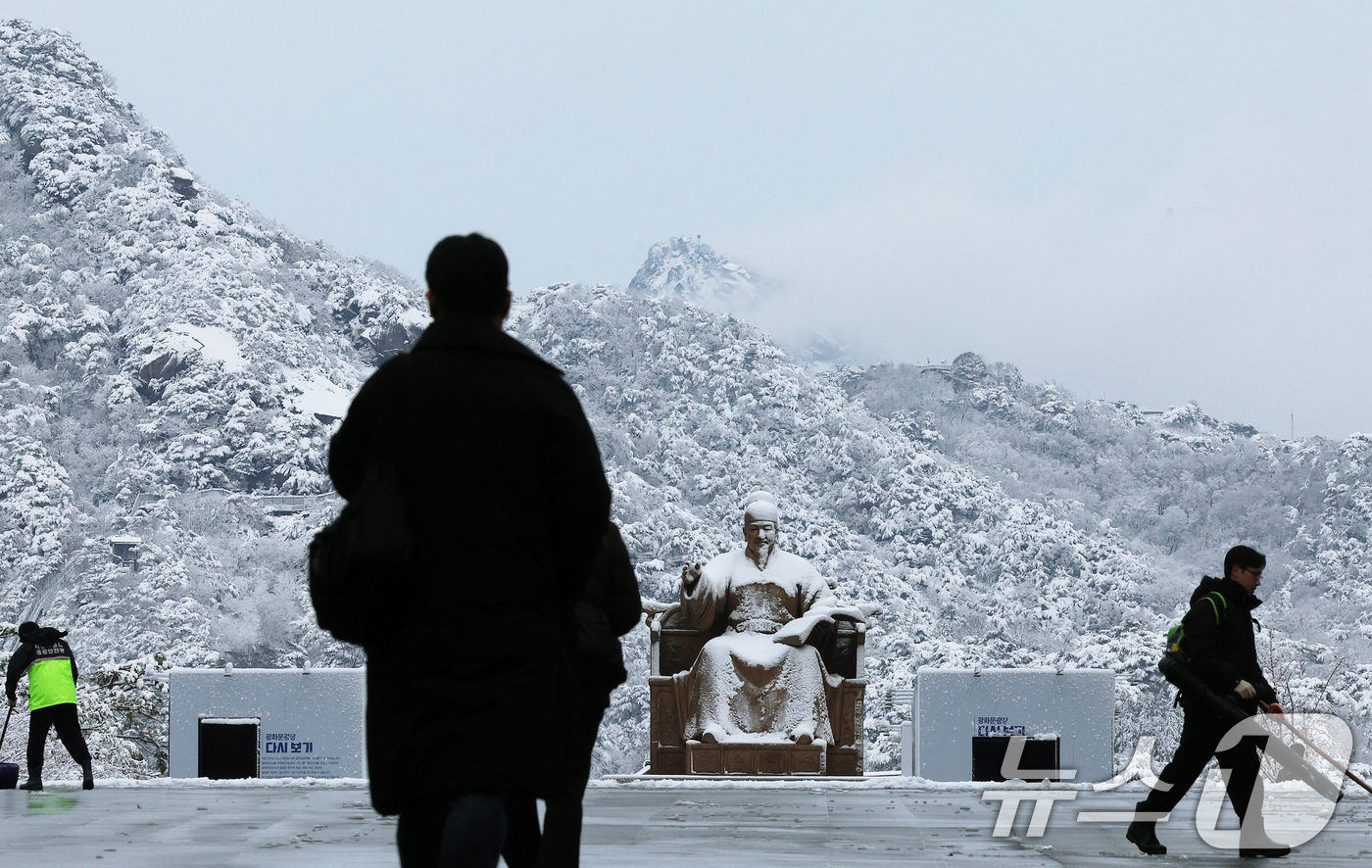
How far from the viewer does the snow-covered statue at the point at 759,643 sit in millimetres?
10609

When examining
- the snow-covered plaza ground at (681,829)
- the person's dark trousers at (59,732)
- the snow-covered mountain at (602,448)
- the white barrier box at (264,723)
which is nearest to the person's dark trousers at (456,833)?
the snow-covered plaza ground at (681,829)

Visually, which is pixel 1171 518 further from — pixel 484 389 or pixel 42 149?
pixel 484 389

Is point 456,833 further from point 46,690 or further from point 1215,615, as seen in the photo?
point 46,690

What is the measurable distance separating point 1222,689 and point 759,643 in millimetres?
4815

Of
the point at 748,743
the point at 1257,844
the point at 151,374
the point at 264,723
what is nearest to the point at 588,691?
the point at 1257,844

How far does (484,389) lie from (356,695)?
29.8 feet

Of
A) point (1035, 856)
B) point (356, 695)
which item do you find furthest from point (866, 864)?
point (356, 695)

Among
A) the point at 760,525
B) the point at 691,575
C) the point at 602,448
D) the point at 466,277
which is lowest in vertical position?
the point at 691,575

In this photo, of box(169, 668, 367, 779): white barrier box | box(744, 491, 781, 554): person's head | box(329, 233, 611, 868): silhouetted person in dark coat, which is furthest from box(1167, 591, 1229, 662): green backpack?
box(169, 668, 367, 779): white barrier box

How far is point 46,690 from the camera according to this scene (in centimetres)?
1027

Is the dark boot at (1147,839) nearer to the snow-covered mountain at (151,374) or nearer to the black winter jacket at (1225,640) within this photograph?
the black winter jacket at (1225,640)

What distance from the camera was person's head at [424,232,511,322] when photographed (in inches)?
118

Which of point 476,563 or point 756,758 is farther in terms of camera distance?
point 756,758

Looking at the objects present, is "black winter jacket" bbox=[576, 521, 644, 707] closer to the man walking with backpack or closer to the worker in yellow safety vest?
the man walking with backpack
